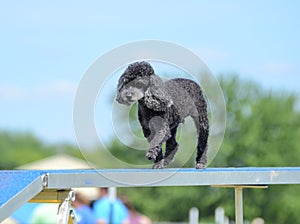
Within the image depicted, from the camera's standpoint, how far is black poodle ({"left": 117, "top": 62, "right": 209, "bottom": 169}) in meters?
3.57

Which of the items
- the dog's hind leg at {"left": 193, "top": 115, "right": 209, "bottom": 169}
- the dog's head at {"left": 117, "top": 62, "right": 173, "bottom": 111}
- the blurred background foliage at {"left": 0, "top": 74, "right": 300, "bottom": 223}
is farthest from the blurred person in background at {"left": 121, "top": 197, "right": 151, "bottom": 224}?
the dog's head at {"left": 117, "top": 62, "right": 173, "bottom": 111}

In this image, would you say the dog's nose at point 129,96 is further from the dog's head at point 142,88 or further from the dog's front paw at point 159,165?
the dog's front paw at point 159,165

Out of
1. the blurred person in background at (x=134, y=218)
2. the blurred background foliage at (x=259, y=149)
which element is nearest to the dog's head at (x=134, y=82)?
the blurred person in background at (x=134, y=218)

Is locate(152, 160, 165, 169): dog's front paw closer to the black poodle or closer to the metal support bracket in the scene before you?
the black poodle

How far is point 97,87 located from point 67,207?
63 cm

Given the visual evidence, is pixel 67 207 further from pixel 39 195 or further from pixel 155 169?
pixel 155 169

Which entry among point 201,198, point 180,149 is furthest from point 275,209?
point 180,149

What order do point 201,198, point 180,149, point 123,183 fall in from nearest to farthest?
point 123,183
point 180,149
point 201,198

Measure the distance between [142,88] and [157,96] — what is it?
0.09 meters

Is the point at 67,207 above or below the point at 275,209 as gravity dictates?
below

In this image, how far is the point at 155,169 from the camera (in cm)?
368

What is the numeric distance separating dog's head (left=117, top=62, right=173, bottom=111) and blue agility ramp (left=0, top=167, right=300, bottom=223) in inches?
13.8

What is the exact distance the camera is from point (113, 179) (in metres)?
3.58

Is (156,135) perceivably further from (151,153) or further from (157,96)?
(157,96)
